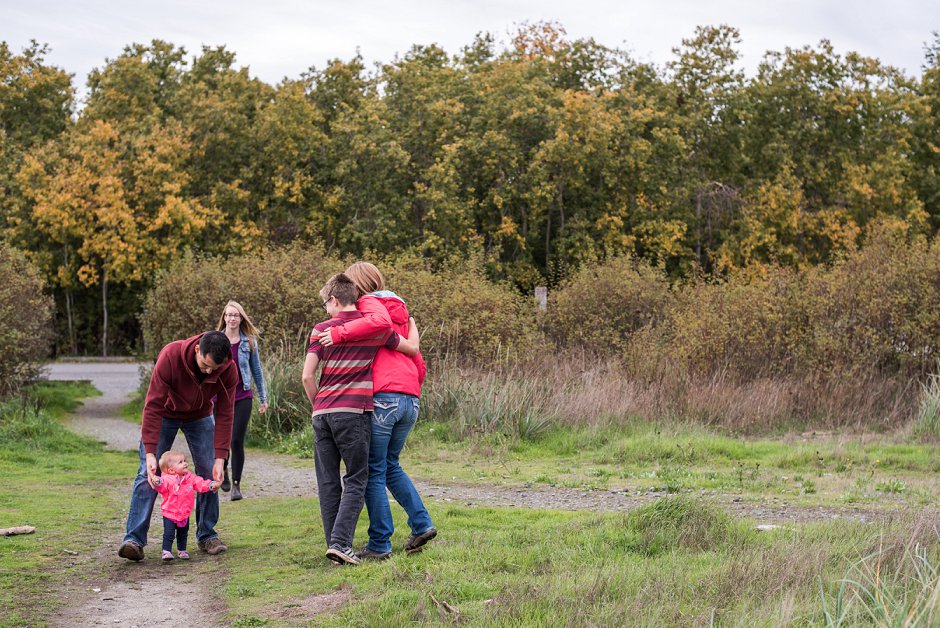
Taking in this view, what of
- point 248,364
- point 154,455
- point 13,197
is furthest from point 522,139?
point 154,455

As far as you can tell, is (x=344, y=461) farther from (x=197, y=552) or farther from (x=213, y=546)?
(x=197, y=552)

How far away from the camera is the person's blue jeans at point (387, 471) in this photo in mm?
7215

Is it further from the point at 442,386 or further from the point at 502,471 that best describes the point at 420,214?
the point at 502,471

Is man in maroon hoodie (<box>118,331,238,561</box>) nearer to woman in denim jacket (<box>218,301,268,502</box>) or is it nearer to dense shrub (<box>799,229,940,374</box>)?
woman in denim jacket (<box>218,301,268,502</box>)

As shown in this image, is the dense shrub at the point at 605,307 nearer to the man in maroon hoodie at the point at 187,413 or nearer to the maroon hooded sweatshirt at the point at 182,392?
the man in maroon hoodie at the point at 187,413

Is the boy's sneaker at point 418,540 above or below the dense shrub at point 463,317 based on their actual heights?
below

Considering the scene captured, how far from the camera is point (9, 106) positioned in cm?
4275

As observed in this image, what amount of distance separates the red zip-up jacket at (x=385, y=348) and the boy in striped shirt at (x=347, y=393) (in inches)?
0.8

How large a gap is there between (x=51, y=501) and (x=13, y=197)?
96.7 ft

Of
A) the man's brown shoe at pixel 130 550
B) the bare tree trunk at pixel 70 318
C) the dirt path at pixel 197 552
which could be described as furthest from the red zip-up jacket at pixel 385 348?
the bare tree trunk at pixel 70 318

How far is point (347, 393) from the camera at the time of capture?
23.3 ft

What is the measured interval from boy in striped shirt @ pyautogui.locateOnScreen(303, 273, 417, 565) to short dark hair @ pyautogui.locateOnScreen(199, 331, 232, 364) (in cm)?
56

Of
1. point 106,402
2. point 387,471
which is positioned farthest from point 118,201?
point 387,471

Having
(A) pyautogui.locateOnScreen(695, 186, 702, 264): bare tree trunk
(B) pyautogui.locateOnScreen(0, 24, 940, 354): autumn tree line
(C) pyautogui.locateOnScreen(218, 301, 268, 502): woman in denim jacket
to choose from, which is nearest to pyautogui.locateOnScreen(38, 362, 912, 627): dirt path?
(C) pyautogui.locateOnScreen(218, 301, 268, 502): woman in denim jacket
